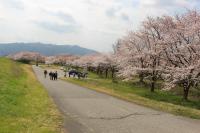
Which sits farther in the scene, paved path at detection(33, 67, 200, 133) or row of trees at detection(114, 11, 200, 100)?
row of trees at detection(114, 11, 200, 100)

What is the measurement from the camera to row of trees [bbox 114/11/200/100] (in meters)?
30.2

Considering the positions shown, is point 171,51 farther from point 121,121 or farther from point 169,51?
point 121,121

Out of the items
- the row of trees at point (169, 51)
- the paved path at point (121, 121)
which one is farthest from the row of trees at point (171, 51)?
the paved path at point (121, 121)

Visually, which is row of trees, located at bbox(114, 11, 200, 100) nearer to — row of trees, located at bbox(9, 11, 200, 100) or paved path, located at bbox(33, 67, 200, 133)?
row of trees, located at bbox(9, 11, 200, 100)

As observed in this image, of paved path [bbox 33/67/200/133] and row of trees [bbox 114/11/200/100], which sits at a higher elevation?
row of trees [bbox 114/11/200/100]

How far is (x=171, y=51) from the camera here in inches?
1334

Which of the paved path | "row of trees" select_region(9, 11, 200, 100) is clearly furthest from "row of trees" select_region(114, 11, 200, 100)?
the paved path

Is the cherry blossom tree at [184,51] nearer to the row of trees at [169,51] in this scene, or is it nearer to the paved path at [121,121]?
the row of trees at [169,51]

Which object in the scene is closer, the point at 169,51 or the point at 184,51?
the point at 184,51

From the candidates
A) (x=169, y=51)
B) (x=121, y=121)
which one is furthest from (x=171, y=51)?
(x=121, y=121)

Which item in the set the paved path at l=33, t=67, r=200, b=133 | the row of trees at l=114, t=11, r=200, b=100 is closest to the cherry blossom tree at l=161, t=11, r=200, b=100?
the row of trees at l=114, t=11, r=200, b=100

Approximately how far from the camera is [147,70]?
40.1m

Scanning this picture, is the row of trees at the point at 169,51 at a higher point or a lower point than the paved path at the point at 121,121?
higher

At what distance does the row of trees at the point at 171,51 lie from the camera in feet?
99.1
